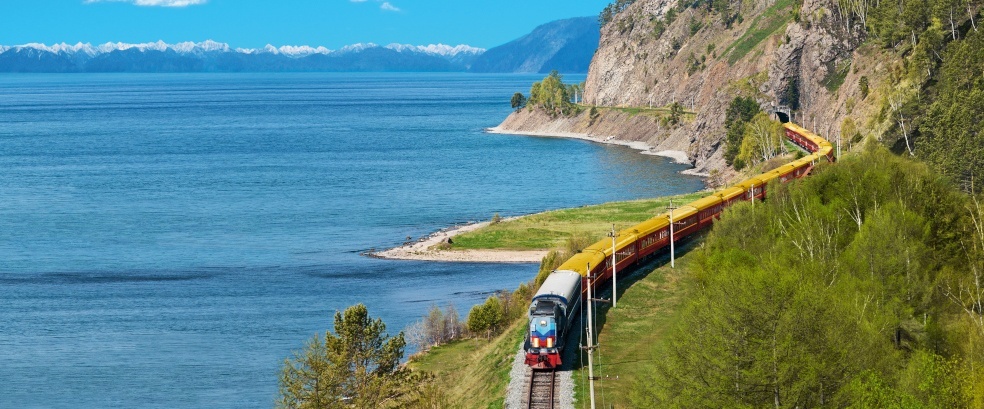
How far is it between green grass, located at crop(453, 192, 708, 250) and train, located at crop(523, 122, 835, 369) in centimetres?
1964

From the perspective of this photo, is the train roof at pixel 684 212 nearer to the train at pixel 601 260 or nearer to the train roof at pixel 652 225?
the train at pixel 601 260

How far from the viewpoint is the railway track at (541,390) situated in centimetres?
4388

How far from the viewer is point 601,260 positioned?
6112 centimetres

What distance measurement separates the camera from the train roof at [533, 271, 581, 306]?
50.3 m

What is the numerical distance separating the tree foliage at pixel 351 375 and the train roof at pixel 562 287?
22.3 feet

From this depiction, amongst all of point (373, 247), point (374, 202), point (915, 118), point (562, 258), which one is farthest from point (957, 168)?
point (374, 202)

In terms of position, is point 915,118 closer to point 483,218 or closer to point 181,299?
point 483,218

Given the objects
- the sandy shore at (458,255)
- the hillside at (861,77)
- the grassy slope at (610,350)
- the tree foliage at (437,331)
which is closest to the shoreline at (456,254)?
the sandy shore at (458,255)

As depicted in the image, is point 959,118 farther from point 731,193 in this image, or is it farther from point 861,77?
point 861,77

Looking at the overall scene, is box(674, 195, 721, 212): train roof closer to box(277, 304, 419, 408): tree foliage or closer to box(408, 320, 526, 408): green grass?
box(408, 320, 526, 408): green grass

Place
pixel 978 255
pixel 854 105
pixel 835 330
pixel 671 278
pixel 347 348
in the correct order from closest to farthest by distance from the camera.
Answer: pixel 835 330, pixel 347 348, pixel 978 255, pixel 671 278, pixel 854 105

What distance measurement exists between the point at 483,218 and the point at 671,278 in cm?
6377

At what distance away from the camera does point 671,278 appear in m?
67.7

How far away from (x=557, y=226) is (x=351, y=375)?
65.2 metres
